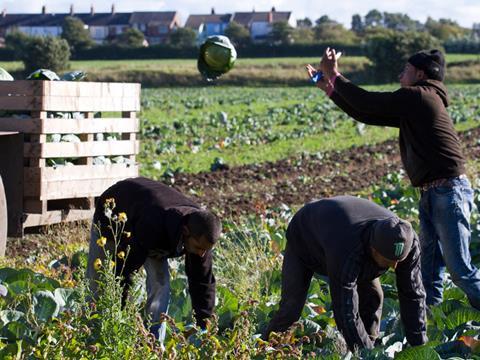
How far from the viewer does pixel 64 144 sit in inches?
332

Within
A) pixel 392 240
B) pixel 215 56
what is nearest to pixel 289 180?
pixel 215 56

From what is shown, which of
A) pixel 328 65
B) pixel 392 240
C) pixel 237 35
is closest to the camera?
pixel 392 240

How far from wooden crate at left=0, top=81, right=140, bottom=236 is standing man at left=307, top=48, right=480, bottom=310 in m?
2.77

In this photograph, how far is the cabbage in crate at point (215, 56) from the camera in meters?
7.24

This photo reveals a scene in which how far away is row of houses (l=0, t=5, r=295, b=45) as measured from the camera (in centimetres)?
12238

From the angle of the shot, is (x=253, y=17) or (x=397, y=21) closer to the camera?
(x=253, y=17)

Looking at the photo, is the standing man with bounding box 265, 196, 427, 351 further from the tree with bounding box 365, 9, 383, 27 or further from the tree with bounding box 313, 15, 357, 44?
the tree with bounding box 365, 9, 383, 27

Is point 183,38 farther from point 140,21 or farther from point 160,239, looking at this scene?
point 160,239

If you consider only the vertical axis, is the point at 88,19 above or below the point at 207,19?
below

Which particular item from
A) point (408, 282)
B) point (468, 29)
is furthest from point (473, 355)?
point (468, 29)

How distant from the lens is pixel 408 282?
5.18 metres

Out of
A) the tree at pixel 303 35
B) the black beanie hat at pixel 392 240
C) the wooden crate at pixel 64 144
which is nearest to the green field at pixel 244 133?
the wooden crate at pixel 64 144

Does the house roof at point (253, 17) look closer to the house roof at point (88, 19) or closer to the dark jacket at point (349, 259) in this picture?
the house roof at point (88, 19)

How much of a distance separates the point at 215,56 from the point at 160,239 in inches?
89.8
